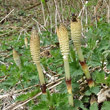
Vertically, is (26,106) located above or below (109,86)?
below

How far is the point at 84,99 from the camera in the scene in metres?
1.40

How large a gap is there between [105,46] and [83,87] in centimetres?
42

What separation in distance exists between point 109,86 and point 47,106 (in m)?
0.52

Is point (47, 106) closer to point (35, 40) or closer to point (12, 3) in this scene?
point (35, 40)

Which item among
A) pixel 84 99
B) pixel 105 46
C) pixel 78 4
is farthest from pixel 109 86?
pixel 78 4

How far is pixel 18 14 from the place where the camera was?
10078 mm

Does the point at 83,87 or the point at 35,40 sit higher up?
the point at 35,40

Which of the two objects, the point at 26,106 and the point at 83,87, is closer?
the point at 83,87

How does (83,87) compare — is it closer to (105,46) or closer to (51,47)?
(105,46)

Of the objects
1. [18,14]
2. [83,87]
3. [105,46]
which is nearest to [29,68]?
[83,87]

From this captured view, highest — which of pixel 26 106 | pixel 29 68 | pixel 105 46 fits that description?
pixel 105 46

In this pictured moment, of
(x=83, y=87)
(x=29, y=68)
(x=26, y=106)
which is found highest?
(x=29, y=68)

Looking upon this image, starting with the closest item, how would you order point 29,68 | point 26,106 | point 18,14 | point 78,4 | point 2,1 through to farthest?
point 26,106, point 29,68, point 78,4, point 18,14, point 2,1

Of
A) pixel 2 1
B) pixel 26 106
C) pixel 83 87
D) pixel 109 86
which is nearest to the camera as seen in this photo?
pixel 109 86
